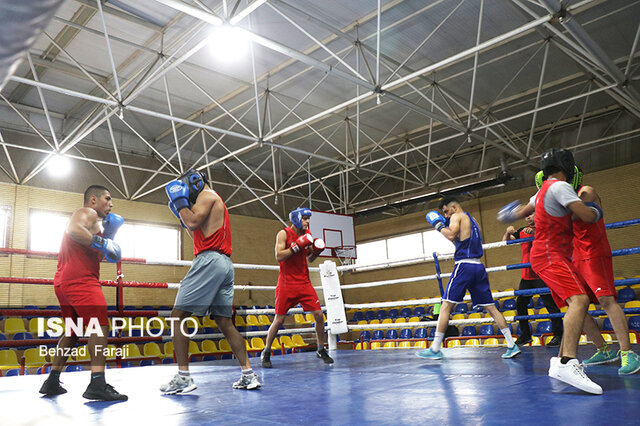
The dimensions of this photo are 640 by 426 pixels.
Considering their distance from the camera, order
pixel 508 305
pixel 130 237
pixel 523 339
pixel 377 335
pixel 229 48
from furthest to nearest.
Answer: pixel 130 237
pixel 508 305
pixel 377 335
pixel 229 48
pixel 523 339

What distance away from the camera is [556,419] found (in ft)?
5.23

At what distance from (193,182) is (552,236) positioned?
2.04 metres

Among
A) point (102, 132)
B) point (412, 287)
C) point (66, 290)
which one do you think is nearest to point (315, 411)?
point (66, 290)

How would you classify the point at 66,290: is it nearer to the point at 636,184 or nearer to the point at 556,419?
the point at 556,419

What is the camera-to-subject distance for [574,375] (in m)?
2.10

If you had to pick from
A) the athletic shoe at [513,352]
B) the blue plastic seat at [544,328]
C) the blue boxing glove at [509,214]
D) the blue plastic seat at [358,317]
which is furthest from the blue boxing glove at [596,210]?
the blue plastic seat at [358,317]

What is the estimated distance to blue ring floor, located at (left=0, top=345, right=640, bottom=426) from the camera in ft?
5.78

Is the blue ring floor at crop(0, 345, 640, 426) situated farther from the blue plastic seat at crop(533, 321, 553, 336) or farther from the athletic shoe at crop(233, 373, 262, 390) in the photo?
the blue plastic seat at crop(533, 321, 553, 336)

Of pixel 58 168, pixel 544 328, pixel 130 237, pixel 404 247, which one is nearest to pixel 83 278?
pixel 544 328

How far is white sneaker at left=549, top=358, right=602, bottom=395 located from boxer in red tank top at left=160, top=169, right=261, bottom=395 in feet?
5.20

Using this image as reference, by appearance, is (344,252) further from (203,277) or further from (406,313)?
(203,277)

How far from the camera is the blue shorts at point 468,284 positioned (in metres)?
3.83

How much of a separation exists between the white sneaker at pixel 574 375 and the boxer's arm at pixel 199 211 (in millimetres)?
2038

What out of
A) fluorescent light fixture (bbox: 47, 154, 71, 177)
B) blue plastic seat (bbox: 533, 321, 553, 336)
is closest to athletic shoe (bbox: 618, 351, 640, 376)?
blue plastic seat (bbox: 533, 321, 553, 336)
